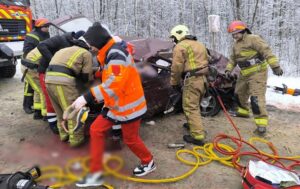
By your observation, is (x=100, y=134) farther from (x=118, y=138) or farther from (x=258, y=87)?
(x=258, y=87)

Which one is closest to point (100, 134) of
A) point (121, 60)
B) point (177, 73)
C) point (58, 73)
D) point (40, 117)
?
point (121, 60)

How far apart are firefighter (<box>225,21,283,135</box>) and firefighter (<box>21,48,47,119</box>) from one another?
124 inches

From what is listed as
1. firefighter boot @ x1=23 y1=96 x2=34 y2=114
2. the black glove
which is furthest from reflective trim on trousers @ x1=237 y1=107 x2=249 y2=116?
firefighter boot @ x1=23 y1=96 x2=34 y2=114

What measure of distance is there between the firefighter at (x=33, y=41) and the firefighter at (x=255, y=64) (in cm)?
326

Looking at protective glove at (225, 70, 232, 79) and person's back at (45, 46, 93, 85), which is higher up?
person's back at (45, 46, 93, 85)

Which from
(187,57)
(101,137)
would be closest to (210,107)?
(187,57)

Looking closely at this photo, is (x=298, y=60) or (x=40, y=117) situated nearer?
(x=40, y=117)

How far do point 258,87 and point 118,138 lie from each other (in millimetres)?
2333

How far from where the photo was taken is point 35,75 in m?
5.28

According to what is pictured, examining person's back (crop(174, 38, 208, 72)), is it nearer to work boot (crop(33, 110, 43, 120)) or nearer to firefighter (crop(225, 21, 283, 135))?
firefighter (crop(225, 21, 283, 135))

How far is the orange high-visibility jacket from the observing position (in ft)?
9.91

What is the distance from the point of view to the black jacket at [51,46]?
456cm

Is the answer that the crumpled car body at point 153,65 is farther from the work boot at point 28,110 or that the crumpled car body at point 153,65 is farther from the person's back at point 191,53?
the work boot at point 28,110

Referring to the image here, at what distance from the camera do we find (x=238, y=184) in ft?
11.7
